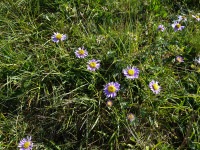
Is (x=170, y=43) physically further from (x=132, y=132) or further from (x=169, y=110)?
(x=132, y=132)

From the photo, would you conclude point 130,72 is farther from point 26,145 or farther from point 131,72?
point 26,145

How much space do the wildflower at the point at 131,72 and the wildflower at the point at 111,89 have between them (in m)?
0.14

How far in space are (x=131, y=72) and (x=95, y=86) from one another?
0.42m

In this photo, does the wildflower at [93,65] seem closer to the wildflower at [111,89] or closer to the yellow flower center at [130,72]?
the wildflower at [111,89]

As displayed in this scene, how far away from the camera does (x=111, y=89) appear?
1.67 m

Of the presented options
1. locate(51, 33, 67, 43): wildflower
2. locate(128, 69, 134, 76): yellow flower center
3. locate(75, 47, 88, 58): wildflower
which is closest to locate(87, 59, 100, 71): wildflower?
locate(75, 47, 88, 58): wildflower

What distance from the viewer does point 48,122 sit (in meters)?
1.73

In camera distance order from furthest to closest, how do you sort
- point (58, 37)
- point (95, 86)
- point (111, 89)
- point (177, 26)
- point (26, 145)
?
point (177, 26)
point (58, 37)
point (95, 86)
point (111, 89)
point (26, 145)

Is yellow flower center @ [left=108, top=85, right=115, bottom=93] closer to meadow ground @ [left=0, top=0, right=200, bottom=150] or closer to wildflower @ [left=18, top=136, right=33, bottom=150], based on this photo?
meadow ground @ [left=0, top=0, right=200, bottom=150]

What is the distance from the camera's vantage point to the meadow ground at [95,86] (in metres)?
1.66

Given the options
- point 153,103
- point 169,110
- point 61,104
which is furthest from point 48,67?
point 169,110

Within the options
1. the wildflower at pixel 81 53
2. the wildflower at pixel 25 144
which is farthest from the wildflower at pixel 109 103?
the wildflower at pixel 25 144

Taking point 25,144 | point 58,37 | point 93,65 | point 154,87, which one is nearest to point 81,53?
point 93,65

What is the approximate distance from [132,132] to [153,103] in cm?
37
